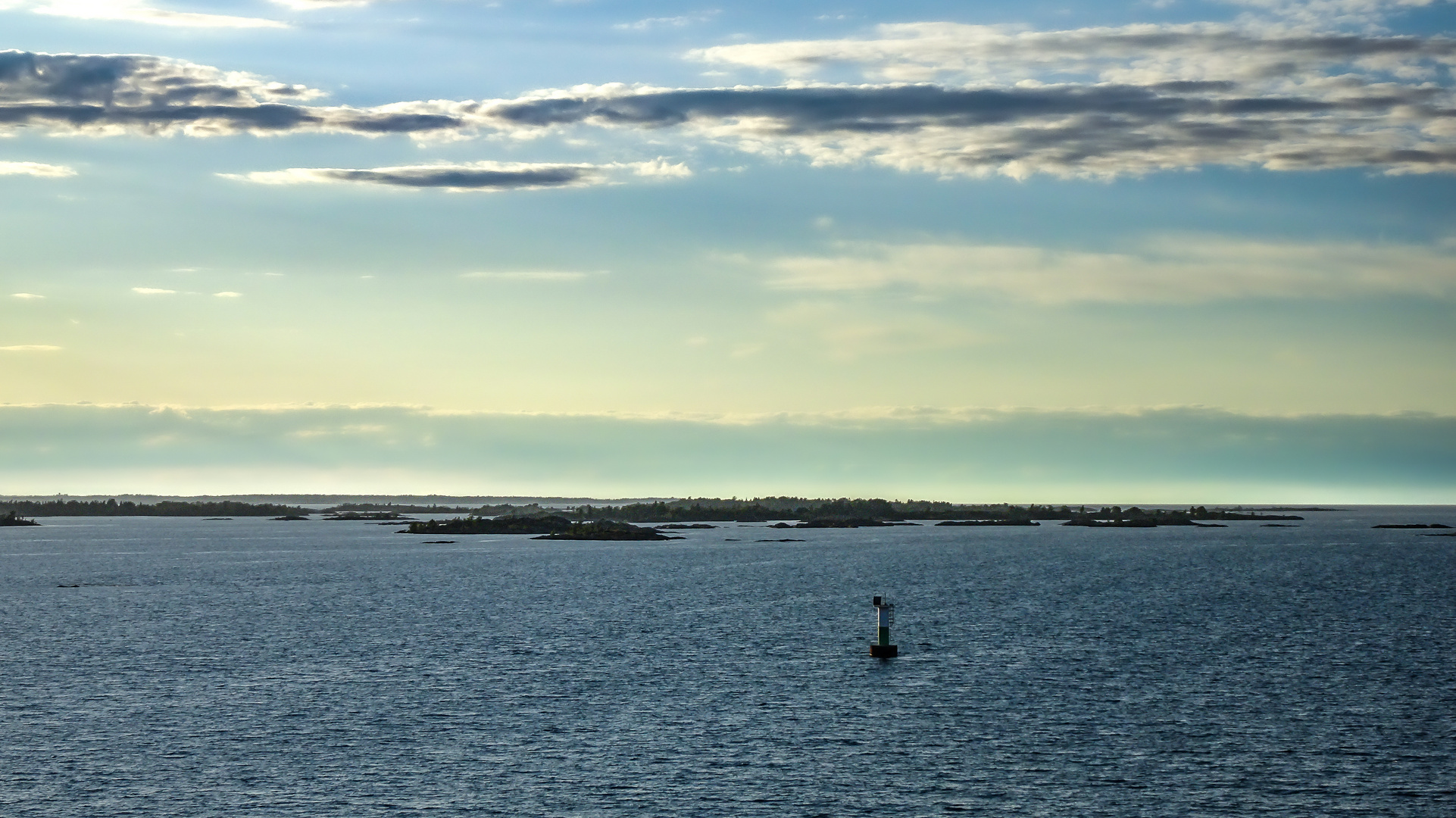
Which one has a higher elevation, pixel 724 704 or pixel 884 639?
pixel 884 639

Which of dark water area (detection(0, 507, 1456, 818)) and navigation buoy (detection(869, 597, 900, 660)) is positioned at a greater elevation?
navigation buoy (detection(869, 597, 900, 660))

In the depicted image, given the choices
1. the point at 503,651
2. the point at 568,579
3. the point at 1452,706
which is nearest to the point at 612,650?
the point at 503,651

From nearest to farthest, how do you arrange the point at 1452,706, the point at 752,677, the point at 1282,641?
the point at 1452,706 < the point at 752,677 < the point at 1282,641

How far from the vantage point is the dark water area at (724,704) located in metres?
39.7

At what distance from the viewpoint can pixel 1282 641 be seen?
77.8 m

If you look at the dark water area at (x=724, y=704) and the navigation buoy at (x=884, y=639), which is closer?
the dark water area at (x=724, y=704)

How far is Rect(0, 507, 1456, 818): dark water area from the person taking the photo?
39.7 m

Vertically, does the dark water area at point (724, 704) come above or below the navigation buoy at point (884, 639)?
below

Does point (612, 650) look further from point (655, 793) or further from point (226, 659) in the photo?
point (655, 793)

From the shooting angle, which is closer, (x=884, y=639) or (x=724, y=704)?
(x=724, y=704)

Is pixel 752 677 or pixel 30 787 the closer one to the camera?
pixel 30 787

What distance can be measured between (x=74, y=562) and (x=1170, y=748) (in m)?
156

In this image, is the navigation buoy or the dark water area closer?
the dark water area

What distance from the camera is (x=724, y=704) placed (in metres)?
55.1
